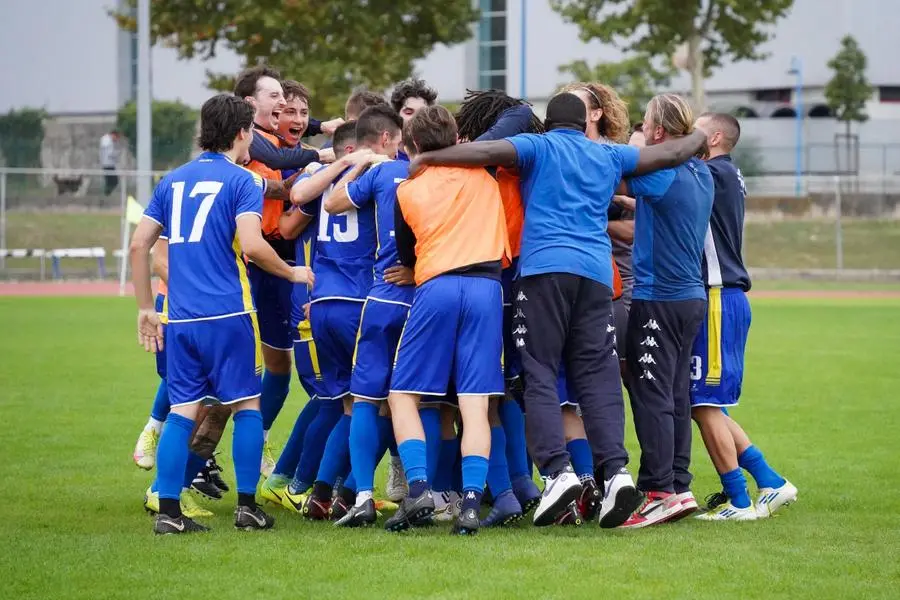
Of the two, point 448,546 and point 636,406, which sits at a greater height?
point 636,406

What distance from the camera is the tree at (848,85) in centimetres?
4244

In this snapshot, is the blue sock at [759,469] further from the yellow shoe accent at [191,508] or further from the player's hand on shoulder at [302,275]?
the yellow shoe accent at [191,508]

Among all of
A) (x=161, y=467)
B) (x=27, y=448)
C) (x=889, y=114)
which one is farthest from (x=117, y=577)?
(x=889, y=114)

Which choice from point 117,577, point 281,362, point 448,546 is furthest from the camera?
point 281,362

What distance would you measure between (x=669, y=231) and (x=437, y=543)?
2096 millimetres

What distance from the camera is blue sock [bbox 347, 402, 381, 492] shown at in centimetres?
703

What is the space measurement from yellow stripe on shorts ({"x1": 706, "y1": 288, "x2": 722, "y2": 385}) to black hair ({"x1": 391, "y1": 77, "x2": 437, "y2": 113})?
2101mm

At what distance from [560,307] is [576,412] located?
962 millimetres

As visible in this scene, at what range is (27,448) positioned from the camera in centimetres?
983

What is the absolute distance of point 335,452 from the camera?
7426mm

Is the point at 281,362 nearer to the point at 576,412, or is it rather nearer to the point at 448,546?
the point at 576,412

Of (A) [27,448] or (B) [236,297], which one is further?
(A) [27,448]

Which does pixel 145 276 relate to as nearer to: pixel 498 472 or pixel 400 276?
pixel 400 276

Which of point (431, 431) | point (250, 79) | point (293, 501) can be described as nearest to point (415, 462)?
point (431, 431)
